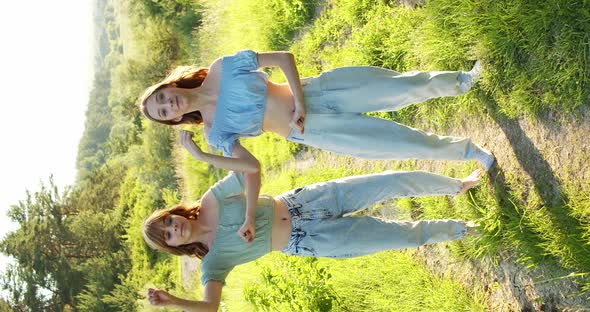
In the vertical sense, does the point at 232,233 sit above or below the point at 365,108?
below

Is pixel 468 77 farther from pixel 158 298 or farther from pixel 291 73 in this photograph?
Answer: pixel 158 298

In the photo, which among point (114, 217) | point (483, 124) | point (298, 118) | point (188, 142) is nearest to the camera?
point (188, 142)

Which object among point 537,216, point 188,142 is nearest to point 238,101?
point 188,142

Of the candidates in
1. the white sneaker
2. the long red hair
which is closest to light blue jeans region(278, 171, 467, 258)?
the white sneaker

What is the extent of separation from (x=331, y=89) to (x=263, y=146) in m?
4.41

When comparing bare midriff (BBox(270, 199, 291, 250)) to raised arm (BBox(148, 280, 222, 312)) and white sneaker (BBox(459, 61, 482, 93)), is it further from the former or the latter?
white sneaker (BBox(459, 61, 482, 93))

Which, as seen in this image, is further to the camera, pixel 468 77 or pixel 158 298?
pixel 468 77

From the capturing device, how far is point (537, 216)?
2.75m

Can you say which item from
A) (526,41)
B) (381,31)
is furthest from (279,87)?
(381,31)

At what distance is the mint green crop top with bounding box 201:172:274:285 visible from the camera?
8.77 ft

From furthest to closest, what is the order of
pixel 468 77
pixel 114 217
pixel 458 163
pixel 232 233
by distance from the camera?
pixel 114 217, pixel 458 163, pixel 468 77, pixel 232 233

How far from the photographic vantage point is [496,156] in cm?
307

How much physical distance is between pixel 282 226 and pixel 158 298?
2.32 feet

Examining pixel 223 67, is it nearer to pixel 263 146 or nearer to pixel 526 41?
pixel 526 41
